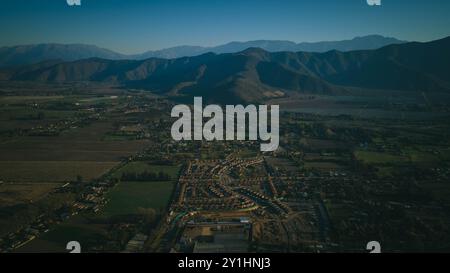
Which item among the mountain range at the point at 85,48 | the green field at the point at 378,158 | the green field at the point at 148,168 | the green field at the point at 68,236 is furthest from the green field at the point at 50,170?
the mountain range at the point at 85,48

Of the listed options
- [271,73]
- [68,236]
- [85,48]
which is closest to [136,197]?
[68,236]

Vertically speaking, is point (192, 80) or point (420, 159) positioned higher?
point (192, 80)

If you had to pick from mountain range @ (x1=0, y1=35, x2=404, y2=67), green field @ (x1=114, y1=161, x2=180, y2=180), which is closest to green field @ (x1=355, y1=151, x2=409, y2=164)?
green field @ (x1=114, y1=161, x2=180, y2=180)

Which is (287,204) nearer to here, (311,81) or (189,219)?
(189,219)

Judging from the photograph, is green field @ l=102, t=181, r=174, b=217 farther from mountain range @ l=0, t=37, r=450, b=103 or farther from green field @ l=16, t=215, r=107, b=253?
mountain range @ l=0, t=37, r=450, b=103
